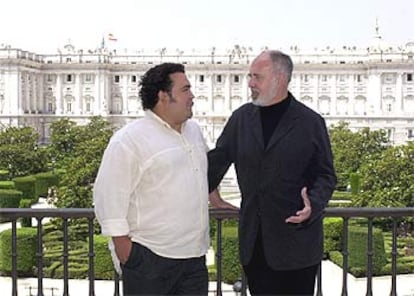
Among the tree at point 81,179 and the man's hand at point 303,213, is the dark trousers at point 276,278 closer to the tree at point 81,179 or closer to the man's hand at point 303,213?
the man's hand at point 303,213

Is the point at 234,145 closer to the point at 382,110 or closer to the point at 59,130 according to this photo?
the point at 59,130

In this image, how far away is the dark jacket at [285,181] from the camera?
279cm

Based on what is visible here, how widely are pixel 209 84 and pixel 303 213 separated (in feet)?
173

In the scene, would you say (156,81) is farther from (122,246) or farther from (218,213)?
(218,213)

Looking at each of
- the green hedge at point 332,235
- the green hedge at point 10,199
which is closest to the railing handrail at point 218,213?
the green hedge at point 332,235

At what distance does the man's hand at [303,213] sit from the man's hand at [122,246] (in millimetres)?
575

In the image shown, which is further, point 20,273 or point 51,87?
point 51,87

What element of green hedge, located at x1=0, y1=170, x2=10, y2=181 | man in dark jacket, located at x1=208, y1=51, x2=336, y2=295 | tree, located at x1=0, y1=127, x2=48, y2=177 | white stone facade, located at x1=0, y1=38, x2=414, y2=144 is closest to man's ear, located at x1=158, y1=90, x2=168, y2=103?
man in dark jacket, located at x1=208, y1=51, x2=336, y2=295

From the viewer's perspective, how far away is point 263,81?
2.80 metres

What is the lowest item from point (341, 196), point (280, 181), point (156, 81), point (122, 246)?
point (341, 196)

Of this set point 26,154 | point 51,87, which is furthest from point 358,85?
point 26,154

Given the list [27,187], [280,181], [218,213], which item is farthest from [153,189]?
[27,187]

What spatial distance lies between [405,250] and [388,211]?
34.6 ft

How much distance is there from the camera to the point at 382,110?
170 feet
